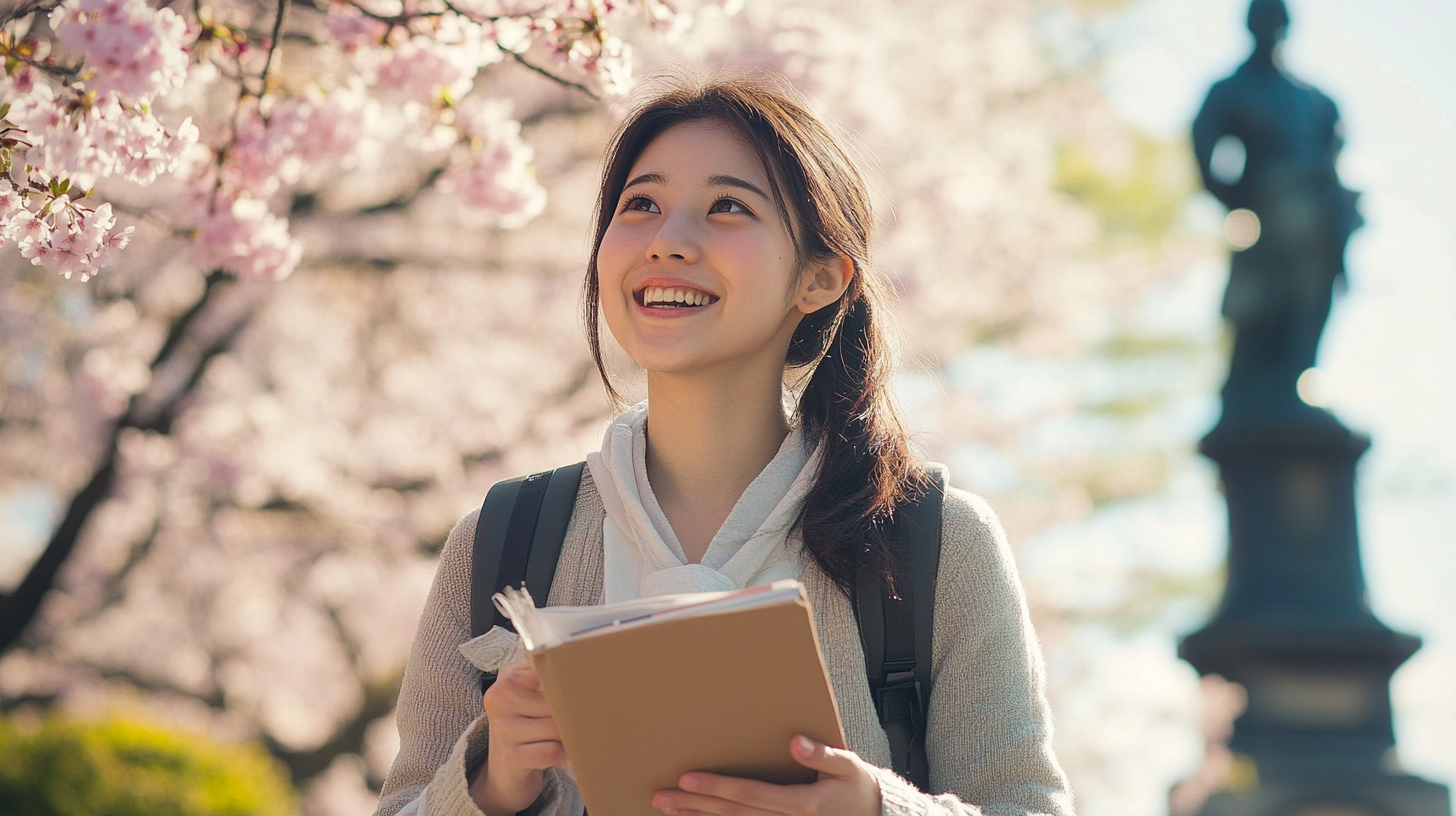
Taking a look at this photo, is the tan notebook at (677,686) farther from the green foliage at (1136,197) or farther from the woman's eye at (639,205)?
the green foliage at (1136,197)

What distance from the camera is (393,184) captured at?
852 centimetres

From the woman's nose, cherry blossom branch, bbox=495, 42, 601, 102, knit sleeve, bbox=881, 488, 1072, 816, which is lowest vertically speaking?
knit sleeve, bbox=881, 488, 1072, 816

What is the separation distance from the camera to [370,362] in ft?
29.8

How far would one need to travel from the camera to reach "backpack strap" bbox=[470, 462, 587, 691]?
6.57ft

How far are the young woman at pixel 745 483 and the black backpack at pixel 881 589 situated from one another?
2cm

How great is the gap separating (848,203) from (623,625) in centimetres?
101

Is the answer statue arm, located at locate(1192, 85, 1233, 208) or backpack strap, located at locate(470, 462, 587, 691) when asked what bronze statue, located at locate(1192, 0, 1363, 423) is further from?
backpack strap, located at locate(470, 462, 587, 691)

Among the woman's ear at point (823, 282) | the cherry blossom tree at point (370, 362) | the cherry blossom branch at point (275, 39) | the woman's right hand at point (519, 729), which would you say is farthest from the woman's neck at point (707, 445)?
the cherry blossom tree at point (370, 362)

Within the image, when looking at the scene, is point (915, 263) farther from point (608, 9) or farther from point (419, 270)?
point (608, 9)

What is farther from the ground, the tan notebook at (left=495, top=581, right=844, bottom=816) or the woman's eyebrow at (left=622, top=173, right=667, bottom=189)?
the woman's eyebrow at (left=622, top=173, right=667, bottom=189)

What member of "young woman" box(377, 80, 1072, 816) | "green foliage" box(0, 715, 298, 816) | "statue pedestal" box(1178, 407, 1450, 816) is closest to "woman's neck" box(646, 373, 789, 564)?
"young woman" box(377, 80, 1072, 816)

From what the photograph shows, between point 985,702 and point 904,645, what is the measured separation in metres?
0.14

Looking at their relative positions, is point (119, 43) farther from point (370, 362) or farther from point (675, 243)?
point (370, 362)

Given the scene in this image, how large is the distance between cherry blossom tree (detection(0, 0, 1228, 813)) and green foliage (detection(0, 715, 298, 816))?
641 mm
